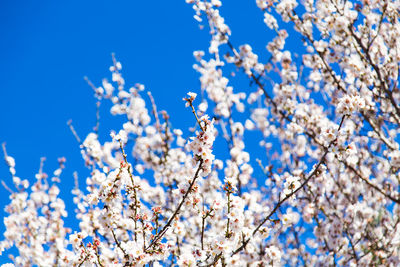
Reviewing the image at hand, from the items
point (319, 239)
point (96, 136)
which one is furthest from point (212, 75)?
point (319, 239)

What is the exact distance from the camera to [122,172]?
9.13 ft

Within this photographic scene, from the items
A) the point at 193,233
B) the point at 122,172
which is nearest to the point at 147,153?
the point at 193,233

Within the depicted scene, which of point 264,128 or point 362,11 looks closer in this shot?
point 362,11

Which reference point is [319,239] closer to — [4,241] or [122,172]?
[122,172]

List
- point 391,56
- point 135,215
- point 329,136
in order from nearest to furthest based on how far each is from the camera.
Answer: point 135,215 → point 329,136 → point 391,56

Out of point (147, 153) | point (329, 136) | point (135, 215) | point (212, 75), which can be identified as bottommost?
point (135, 215)

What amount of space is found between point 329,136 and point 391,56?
11.3ft

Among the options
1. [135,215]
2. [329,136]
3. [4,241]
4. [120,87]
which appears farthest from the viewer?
[120,87]

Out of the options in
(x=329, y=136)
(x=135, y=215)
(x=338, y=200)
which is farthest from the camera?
(x=338, y=200)

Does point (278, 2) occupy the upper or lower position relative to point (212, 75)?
lower

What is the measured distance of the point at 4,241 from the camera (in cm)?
729

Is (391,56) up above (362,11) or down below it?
below

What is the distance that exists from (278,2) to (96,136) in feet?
15.0

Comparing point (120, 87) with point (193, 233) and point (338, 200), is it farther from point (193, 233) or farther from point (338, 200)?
point (338, 200)
